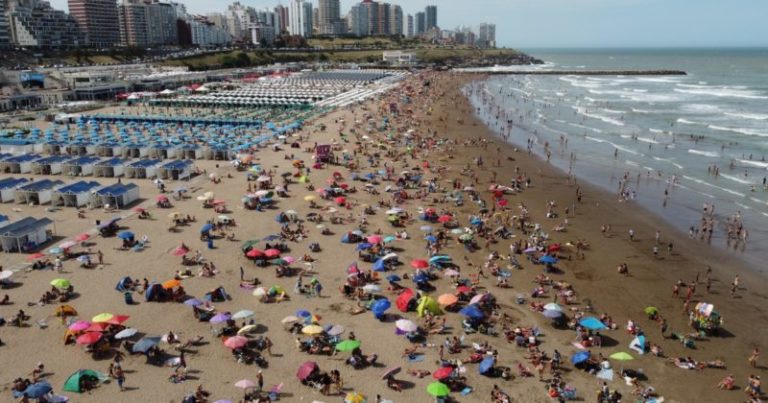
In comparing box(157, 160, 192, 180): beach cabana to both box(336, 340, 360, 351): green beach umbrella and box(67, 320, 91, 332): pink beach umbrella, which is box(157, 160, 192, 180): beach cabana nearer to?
box(67, 320, 91, 332): pink beach umbrella

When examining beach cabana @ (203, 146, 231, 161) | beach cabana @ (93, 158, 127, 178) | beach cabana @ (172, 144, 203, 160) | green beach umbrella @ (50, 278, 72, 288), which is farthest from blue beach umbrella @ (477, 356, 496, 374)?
beach cabana @ (172, 144, 203, 160)

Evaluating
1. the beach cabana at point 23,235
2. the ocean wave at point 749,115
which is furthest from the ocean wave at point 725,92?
the beach cabana at point 23,235

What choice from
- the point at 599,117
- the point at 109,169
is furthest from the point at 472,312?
the point at 599,117

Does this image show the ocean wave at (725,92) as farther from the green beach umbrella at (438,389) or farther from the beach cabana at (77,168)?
the green beach umbrella at (438,389)

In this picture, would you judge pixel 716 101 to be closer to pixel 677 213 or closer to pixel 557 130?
pixel 557 130

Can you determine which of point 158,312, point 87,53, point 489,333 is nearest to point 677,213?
point 489,333

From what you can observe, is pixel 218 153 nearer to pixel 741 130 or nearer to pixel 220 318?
pixel 220 318
